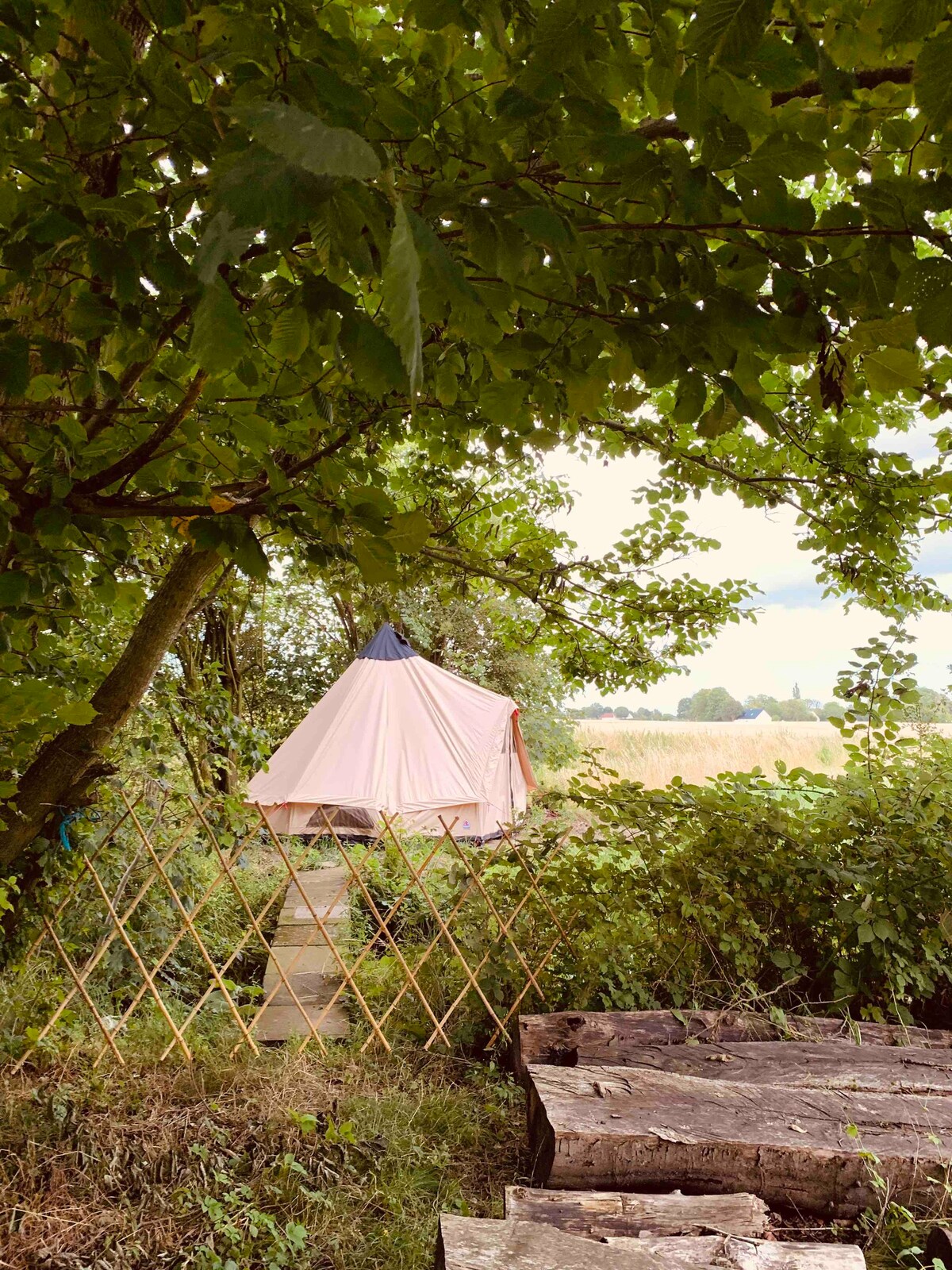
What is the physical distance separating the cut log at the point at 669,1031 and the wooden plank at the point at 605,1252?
0.91m

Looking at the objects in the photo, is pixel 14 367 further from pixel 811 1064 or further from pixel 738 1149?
pixel 811 1064

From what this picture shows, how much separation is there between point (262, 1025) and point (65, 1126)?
4.50 feet

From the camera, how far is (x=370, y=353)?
524 millimetres

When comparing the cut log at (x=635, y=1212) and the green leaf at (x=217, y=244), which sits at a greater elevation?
the green leaf at (x=217, y=244)

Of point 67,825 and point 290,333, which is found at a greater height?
point 290,333

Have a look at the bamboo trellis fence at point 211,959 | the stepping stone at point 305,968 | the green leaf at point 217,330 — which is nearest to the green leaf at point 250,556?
the green leaf at point 217,330

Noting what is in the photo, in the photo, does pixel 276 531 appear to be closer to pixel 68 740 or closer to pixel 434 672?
pixel 68 740

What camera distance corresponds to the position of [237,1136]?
7.91 feet

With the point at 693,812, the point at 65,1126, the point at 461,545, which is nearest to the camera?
the point at 65,1126

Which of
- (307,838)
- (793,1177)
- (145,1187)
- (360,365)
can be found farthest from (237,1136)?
(307,838)

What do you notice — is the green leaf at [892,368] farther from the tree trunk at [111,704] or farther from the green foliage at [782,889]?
the green foliage at [782,889]

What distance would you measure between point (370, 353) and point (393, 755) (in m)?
6.44

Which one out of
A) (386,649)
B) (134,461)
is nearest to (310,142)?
(134,461)

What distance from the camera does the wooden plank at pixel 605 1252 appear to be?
1.57m
